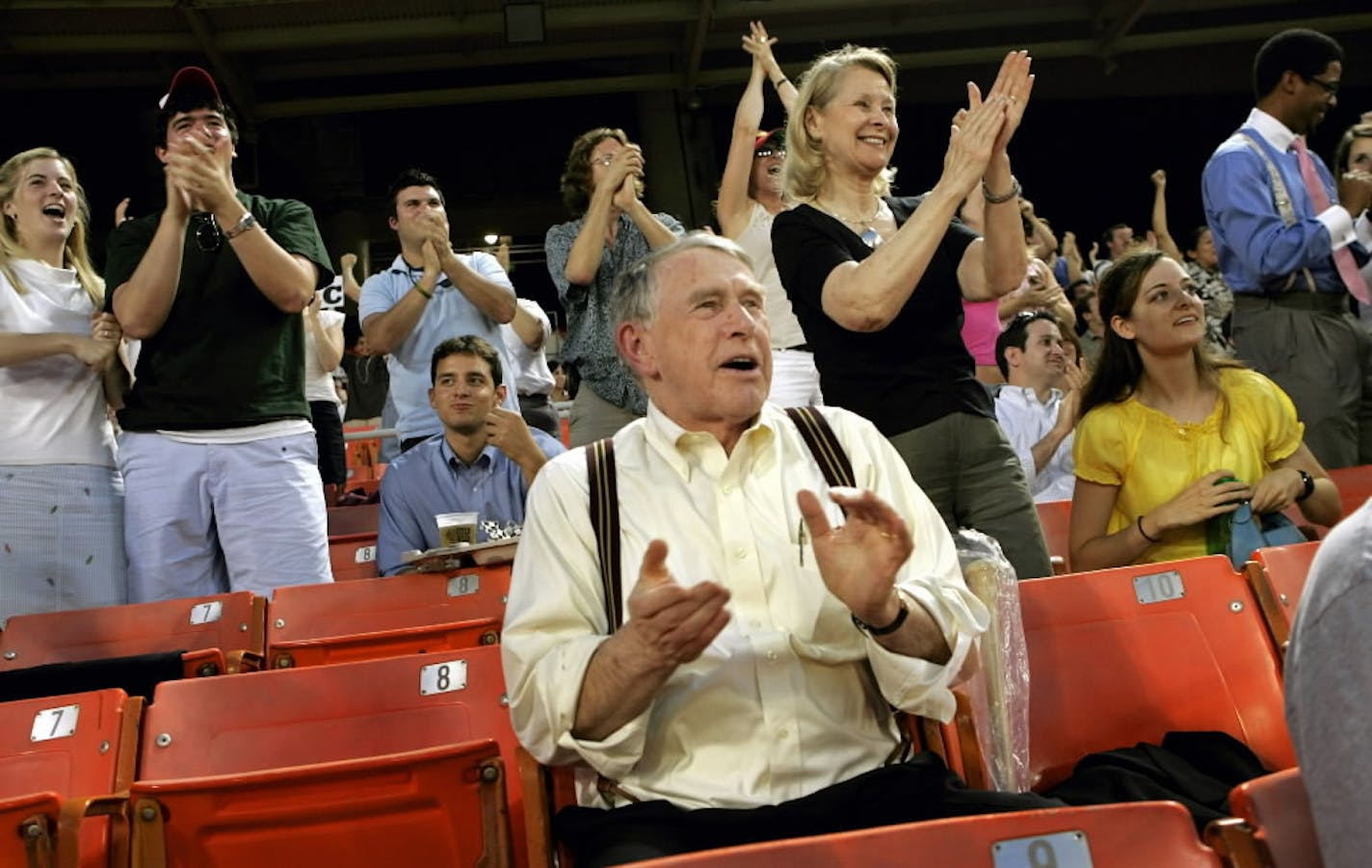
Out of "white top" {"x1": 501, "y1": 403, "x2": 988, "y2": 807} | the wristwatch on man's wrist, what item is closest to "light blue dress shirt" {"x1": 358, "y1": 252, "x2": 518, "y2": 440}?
"white top" {"x1": 501, "y1": 403, "x2": 988, "y2": 807}

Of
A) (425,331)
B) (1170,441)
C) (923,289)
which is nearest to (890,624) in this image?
(923,289)

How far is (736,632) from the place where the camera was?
196 centimetres

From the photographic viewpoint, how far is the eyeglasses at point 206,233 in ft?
11.2

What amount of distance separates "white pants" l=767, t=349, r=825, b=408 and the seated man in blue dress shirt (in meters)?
0.78

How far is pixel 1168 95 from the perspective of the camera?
1277 centimetres

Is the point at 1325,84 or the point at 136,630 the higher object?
the point at 1325,84

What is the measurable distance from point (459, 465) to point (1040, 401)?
2168 millimetres

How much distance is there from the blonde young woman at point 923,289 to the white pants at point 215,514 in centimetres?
143

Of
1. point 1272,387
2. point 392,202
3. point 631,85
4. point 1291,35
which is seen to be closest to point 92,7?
point 631,85

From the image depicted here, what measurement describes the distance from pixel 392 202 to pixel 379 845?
3.26 m

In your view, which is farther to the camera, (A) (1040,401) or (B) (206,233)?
(A) (1040,401)

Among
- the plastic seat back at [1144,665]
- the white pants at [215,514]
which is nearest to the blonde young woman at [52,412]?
the white pants at [215,514]

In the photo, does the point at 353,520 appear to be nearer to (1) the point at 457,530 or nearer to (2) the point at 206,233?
(1) the point at 457,530

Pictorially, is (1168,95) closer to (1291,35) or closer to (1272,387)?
(1291,35)
